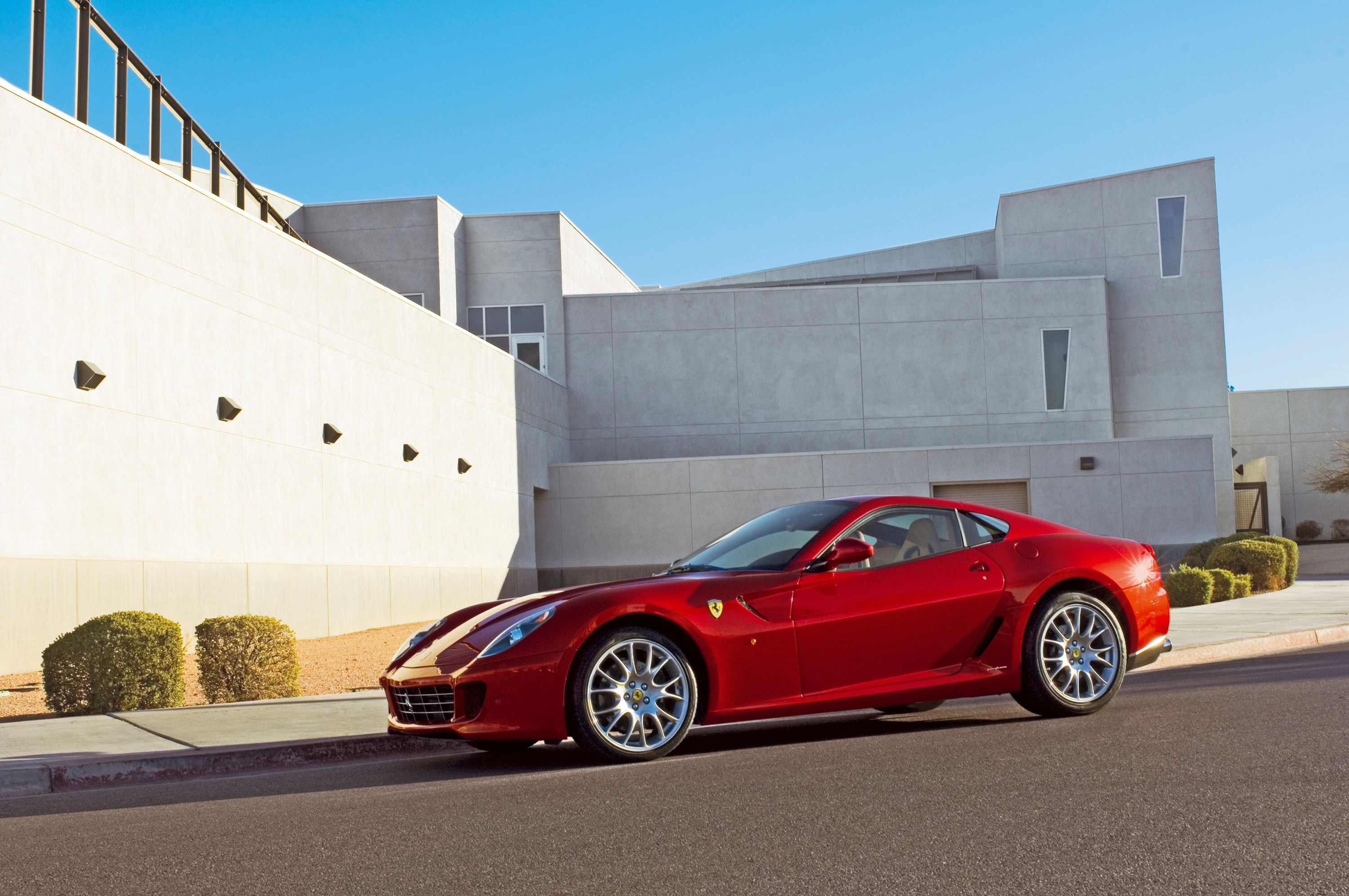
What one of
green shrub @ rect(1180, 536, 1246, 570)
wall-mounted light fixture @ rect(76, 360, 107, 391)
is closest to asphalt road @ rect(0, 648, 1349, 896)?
wall-mounted light fixture @ rect(76, 360, 107, 391)

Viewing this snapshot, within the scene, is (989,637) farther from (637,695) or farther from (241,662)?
(241,662)

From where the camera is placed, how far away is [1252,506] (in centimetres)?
Answer: 4441

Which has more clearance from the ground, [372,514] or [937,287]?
[937,287]

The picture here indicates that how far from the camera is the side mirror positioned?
286 inches

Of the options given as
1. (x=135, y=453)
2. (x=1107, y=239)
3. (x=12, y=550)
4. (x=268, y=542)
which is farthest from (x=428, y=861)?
(x=1107, y=239)

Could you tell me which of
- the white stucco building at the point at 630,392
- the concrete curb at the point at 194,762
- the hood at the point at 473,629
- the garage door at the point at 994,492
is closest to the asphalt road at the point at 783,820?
the concrete curb at the point at 194,762

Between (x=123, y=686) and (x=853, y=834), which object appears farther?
(x=123, y=686)

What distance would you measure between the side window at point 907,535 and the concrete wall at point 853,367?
27.7 metres

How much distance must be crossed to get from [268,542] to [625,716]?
13.2 m

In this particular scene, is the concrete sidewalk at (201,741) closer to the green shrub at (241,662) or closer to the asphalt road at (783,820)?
the asphalt road at (783,820)

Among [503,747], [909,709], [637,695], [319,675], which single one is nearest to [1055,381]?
[319,675]

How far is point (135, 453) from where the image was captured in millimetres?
15641

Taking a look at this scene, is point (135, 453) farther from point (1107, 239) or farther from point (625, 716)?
point (1107, 239)

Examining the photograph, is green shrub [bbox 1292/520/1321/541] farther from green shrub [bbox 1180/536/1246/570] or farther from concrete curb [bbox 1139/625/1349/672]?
concrete curb [bbox 1139/625/1349/672]
